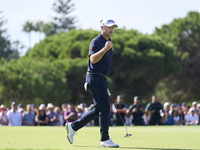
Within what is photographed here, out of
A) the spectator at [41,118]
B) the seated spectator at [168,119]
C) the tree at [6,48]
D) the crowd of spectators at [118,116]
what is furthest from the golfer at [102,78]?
the tree at [6,48]

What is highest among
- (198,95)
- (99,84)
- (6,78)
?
(99,84)

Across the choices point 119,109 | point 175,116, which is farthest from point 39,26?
point 119,109

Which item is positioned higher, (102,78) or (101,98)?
(102,78)

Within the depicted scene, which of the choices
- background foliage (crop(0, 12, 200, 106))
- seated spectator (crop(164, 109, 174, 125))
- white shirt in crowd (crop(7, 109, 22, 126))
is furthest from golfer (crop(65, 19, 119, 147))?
background foliage (crop(0, 12, 200, 106))

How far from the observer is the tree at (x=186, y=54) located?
1996 inches

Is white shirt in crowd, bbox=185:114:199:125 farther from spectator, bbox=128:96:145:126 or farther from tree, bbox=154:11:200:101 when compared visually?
tree, bbox=154:11:200:101

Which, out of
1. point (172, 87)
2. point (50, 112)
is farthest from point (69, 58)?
point (50, 112)

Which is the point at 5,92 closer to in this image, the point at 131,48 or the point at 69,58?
the point at 69,58

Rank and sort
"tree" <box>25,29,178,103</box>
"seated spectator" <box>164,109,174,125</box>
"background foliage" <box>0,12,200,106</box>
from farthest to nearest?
1. "tree" <box>25,29,178,103</box>
2. "background foliage" <box>0,12,200,106</box>
3. "seated spectator" <box>164,109,174,125</box>

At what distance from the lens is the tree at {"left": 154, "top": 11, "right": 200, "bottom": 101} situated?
5069cm

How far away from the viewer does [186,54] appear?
5122 cm

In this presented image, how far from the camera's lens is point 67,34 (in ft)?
161

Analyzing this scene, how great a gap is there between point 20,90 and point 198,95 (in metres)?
22.6

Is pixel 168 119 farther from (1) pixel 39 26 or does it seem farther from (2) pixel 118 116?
(1) pixel 39 26
